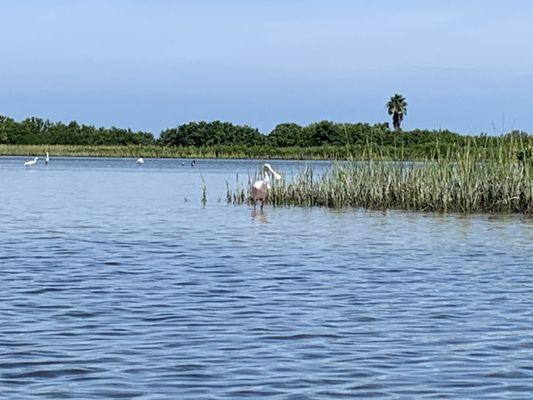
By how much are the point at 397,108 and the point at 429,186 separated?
61.0 meters

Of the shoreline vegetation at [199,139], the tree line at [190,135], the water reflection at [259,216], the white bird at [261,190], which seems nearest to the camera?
the water reflection at [259,216]

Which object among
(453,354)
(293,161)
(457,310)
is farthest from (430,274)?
(293,161)

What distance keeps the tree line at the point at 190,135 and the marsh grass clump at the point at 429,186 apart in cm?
5046

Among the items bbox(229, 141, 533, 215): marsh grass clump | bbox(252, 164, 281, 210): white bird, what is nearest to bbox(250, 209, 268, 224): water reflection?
bbox(252, 164, 281, 210): white bird

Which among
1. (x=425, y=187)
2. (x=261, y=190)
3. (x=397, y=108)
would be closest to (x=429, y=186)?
(x=425, y=187)

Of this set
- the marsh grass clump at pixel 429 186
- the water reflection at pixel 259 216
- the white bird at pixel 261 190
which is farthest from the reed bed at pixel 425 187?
the water reflection at pixel 259 216

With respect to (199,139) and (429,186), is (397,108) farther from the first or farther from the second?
(429,186)

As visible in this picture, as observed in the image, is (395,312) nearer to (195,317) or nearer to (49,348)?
(195,317)

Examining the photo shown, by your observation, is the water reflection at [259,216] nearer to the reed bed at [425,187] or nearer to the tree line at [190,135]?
the reed bed at [425,187]

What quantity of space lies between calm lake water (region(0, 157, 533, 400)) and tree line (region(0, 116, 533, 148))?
58919 mm

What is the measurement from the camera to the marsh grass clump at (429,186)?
22031 millimetres

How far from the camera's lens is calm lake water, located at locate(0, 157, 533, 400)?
702cm

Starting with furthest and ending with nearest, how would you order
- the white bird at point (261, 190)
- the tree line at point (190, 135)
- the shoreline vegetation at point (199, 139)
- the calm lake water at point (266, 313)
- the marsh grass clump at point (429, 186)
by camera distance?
1. the tree line at point (190, 135)
2. the shoreline vegetation at point (199, 139)
3. the white bird at point (261, 190)
4. the marsh grass clump at point (429, 186)
5. the calm lake water at point (266, 313)

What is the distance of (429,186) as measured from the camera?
23078 mm
